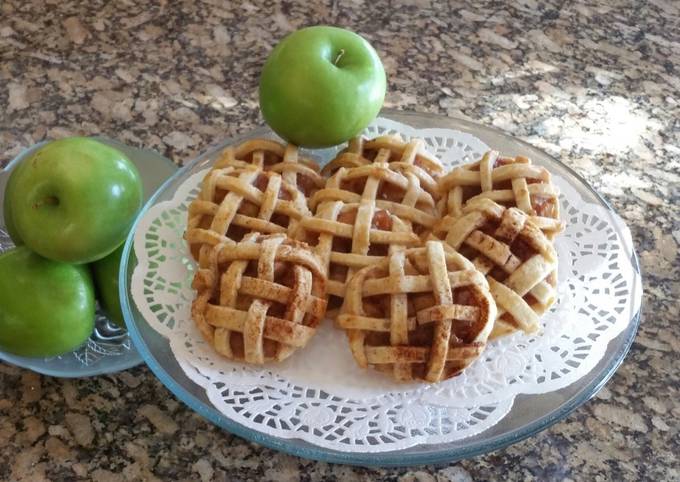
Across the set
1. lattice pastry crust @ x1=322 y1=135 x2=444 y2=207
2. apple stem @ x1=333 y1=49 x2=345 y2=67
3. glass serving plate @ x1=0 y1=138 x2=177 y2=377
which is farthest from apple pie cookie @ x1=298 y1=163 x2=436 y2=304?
glass serving plate @ x1=0 y1=138 x2=177 y2=377

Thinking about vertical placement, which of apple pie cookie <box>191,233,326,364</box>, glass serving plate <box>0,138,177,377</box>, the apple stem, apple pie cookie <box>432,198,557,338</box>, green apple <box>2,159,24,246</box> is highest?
the apple stem

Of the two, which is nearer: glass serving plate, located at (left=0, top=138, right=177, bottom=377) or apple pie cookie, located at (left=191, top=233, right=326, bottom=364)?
apple pie cookie, located at (left=191, top=233, right=326, bottom=364)

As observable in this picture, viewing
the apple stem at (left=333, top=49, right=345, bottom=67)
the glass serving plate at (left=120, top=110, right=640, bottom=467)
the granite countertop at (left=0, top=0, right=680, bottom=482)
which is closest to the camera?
the glass serving plate at (left=120, top=110, right=640, bottom=467)

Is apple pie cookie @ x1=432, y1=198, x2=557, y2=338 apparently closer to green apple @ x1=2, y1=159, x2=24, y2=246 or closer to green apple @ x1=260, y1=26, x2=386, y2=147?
green apple @ x1=260, y1=26, x2=386, y2=147

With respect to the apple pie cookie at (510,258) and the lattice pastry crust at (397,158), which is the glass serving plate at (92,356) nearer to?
the lattice pastry crust at (397,158)

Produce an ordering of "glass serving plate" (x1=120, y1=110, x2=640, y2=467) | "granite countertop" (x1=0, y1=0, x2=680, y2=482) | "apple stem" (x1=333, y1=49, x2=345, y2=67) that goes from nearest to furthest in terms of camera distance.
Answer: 1. "glass serving plate" (x1=120, y1=110, x2=640, y2=467)
2. "granite countertop" (x1=0, y1=0, x2=680, y2=482)
3. "apple stem" (x1=333, y1=49, x2=345, y2=67)

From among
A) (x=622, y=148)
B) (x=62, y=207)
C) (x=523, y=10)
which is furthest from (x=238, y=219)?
(x=523, y=10)

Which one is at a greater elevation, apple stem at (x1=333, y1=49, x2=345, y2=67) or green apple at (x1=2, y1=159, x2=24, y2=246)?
apple stem at (x1=333, y1=49, x2=345, y2=67)

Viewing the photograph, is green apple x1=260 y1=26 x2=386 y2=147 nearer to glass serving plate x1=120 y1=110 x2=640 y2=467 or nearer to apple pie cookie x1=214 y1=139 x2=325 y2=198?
apple pie cookie x1=214 y1=139 x2=325 y2=198
